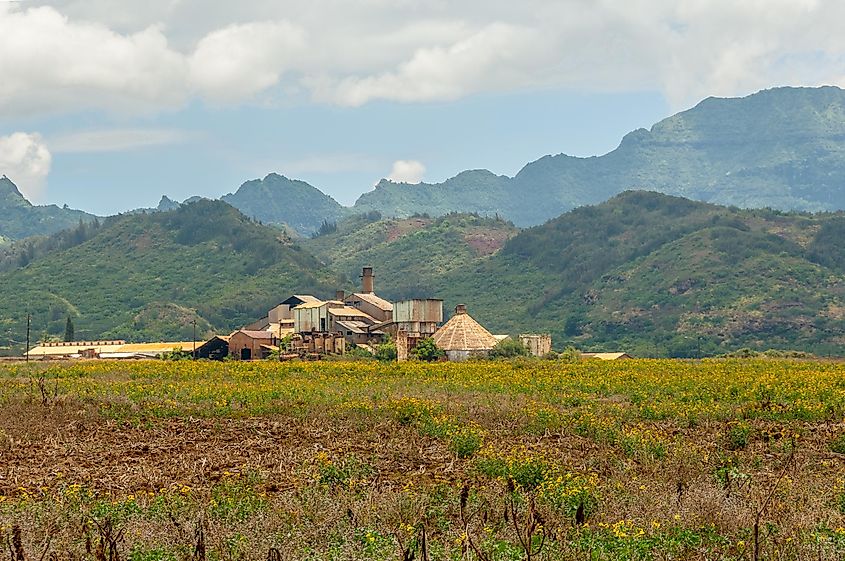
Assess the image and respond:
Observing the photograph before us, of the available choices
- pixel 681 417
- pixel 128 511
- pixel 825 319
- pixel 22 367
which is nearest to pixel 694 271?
pixel 825 319

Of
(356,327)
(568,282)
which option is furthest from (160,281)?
(356,327)

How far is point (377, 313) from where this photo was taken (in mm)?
86188

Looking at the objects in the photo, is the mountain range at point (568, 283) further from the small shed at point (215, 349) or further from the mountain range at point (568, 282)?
the small shed at point (215, 349)

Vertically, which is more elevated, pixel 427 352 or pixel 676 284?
pixel 676 284

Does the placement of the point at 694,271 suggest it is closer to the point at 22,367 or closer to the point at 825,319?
the point at 825,319

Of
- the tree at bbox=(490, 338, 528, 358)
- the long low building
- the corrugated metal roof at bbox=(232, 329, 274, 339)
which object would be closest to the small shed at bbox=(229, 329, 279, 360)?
the corrugated metal roof at bbox=(232, 329, 274, 339)

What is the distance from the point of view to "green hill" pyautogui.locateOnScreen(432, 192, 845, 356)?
117 meters

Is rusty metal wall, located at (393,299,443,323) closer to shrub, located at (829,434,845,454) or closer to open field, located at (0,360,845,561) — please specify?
open field, located at (0,360,845,561)

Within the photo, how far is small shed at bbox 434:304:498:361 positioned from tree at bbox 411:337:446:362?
57cm

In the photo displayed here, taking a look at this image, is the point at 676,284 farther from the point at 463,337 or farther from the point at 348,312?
the point at 463,337

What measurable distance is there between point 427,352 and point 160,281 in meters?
114

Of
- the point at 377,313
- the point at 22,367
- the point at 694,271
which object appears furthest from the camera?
the point at 694,271

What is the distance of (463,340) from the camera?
65562 mm

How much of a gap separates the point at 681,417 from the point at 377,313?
203ft
